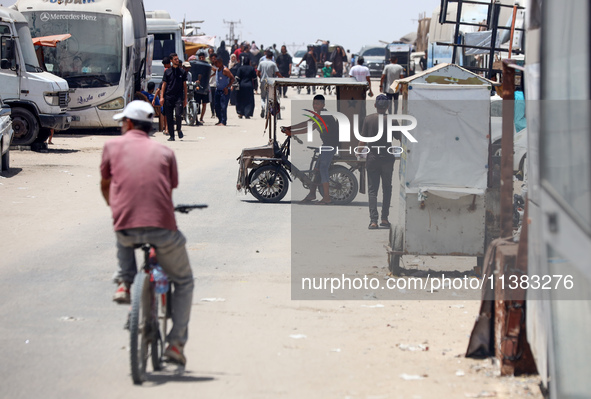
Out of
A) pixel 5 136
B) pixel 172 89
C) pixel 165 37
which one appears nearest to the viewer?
pixel 5 136

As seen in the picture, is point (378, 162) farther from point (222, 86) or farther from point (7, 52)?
point (222, 86)

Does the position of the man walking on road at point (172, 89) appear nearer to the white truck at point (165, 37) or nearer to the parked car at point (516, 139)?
the parked car at point (516, 139)

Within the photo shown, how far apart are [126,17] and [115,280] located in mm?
18034

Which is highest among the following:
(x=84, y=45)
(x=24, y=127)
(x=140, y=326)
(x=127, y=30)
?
(x=127, y=30)

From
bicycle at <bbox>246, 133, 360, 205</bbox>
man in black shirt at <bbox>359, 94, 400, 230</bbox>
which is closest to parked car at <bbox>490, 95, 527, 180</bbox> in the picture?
bicycle at <bbox>246, 133, 360, 205</bbox>

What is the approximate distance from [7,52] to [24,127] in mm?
1631

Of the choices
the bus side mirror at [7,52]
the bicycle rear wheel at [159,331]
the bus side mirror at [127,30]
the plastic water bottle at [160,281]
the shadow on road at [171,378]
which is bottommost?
the shadow on road at [171,378]

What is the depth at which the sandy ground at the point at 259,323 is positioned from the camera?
5.31 m

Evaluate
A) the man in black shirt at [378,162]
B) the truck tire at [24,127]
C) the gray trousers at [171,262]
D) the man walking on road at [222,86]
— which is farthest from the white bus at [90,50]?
the gray trousers at [171,262]

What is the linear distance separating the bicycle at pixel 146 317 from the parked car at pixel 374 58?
44.7 metres

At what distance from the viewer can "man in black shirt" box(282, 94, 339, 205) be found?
41.7 ft

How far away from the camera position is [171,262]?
524cm

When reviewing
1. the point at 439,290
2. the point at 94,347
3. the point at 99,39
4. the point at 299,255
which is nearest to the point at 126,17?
the point at 99,39

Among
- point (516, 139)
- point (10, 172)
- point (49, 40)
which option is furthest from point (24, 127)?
point (516, 139)
